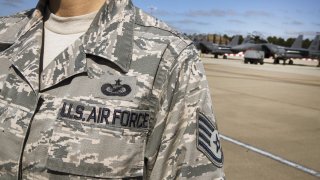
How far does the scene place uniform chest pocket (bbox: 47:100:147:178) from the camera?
1181 mm

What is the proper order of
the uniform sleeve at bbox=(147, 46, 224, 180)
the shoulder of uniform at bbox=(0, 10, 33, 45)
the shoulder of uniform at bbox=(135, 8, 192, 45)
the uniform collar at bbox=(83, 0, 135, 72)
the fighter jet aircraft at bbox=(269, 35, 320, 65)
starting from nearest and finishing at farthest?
the uniform sleeve at bbox=(147, 46, 224, 180) → the uniform collar at bbox=(83, 0, 135, 72) → the shoulder of uniform at bbox=(135, 8, 192, 45) → the shoulder of uniform at bbox=(0, 10, 33, 45) → the fighter jet aircraft at bbox=(269, 35, 320, 65)

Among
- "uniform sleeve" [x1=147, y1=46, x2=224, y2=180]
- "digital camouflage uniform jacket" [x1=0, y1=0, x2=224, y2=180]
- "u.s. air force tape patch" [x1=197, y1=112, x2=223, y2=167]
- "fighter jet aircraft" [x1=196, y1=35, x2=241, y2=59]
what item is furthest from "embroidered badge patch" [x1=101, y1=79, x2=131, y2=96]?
"fighter jet aircraft" [x1=196, y1=35, x2=241, y2=59]

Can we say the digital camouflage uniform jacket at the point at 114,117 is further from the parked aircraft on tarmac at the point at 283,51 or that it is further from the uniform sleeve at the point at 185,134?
the parked aircraft on tarmac at the point at 283,51

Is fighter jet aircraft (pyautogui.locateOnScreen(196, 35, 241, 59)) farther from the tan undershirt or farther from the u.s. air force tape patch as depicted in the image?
the u.s. air force tape patch

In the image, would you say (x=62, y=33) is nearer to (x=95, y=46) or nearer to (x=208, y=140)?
(x=95, y=46)

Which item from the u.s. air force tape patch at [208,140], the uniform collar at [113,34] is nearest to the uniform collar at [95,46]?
the uniform collar at [113,34]

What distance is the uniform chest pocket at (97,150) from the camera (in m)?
1.18

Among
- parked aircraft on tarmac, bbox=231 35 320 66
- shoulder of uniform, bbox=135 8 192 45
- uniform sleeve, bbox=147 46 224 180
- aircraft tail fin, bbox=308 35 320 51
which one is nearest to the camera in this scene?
uniform sleeve, bbox=147 46 224 180

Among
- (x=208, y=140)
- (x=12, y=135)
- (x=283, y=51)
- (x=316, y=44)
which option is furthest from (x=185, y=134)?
(x=316, y=44)

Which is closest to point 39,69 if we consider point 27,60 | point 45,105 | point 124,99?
point 27,60

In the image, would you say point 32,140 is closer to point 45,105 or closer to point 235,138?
point 45,105

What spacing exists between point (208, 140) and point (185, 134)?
0.32ft

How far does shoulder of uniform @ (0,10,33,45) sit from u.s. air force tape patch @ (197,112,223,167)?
934 mm

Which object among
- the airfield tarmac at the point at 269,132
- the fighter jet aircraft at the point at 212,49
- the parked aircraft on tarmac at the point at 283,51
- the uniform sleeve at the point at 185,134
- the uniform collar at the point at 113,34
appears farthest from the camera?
the fighter jet aircraft at the point at 212,49
